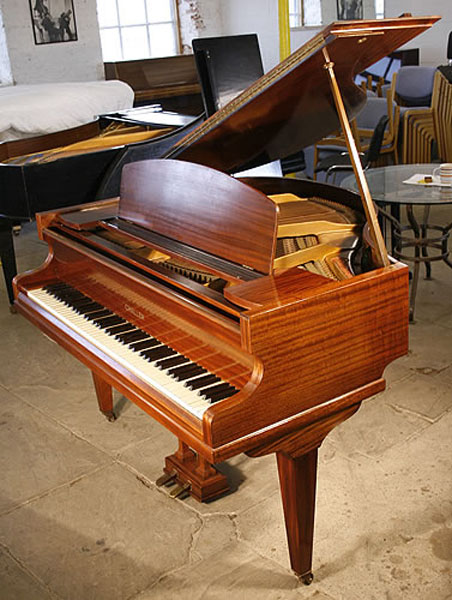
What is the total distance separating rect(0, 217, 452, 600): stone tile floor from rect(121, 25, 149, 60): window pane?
7041 millimetres

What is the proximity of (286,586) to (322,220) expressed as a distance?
1.19m

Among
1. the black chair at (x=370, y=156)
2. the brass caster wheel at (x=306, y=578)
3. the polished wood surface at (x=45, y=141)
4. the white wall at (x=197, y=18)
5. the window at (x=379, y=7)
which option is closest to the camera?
the brass caster wheel at (x=306, y=578)

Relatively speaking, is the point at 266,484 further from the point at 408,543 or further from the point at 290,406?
the point at 290,406

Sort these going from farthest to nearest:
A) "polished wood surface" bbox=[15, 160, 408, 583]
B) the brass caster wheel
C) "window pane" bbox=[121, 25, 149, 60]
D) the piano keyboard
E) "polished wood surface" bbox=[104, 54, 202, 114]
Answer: "window pane" bbox=[121, 25, 149, 60]
"polished wood surface" bbox=[104, 54, 202, 114]
the brass caster wheel
the piano keyboard
"polished wood surface" bbox=[15, 160, 408, 583]

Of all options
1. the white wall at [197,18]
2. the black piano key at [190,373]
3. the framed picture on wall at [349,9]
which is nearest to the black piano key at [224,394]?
the black piano key at [190,373]

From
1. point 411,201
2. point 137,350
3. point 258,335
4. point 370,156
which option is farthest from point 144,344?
point 370,156

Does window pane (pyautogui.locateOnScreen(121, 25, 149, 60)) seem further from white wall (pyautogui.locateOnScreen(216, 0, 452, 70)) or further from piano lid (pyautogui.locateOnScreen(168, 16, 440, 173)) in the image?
piano lid (pyautogui.locateOnScreen(168, 16, 440, 173))

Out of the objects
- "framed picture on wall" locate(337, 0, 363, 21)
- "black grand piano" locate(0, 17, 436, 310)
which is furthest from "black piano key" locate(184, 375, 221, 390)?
"framed picture on wall" locate(337, 0, 363, 21)

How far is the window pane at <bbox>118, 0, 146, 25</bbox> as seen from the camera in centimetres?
941

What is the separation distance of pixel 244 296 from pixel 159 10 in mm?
8757

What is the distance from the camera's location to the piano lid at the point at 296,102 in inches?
76.1

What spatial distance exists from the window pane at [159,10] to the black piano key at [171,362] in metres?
8.51

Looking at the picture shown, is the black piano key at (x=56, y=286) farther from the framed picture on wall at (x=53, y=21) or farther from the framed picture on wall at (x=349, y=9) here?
the framed picture on wall at (x=349, y=9)

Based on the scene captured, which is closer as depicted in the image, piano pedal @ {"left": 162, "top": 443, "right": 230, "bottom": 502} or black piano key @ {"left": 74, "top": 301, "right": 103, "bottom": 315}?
black piano key @ {"left": 74, "top": 301, "right": 103, "bottom": 315}
